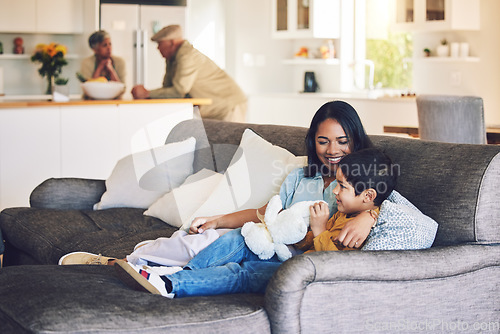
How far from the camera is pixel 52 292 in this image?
1873 millimetres

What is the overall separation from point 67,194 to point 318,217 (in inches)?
67.0

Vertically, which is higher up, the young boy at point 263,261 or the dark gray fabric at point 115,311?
the young boy at point 263,261

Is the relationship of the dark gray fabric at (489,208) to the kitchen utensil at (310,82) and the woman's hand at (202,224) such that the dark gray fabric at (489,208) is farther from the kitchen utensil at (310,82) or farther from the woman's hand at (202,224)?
the kitchen utensil at (310,82)

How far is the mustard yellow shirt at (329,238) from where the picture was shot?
2.07 m

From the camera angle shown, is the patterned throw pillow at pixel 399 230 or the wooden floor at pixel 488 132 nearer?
the patterned throw pillow at pixel 399 230

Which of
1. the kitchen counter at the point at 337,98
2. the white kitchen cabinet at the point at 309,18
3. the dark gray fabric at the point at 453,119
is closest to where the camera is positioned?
the dark gray fabric at the point at 453,119

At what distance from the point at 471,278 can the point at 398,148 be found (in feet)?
1.82

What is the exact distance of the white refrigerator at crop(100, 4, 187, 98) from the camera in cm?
707

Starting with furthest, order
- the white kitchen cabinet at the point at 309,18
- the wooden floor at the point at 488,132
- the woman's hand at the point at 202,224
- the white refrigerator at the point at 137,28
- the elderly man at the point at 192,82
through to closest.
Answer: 1. the white refrigerator at the point at 137,28
2. the white kitchen cabinet at the point at 309,18
3. the elderly man at the point at 192,82
4. the wooden floor at the point at 488,132
5. the woman's hand at the point at 202,224

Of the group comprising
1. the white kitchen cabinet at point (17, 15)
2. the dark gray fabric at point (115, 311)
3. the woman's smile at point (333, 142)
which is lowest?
the dark gray fabric at point (115, 311)

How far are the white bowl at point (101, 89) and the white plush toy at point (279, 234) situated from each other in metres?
3.39

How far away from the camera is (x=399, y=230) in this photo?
1.96m

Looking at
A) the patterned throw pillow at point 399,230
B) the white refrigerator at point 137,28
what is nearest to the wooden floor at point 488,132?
the patterned throw pillow at point 399,230

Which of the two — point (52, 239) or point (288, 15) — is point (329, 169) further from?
point (288, 15)
